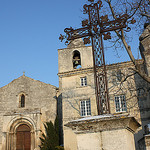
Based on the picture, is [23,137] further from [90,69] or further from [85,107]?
[90,69]

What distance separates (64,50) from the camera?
73.0ft

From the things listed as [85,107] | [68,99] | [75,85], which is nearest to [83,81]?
[75,85]

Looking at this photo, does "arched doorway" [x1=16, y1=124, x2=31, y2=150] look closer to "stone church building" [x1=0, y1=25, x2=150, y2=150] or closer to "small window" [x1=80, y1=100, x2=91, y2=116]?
"stone church building" [x1=0, y1=25, x2=150, y2=150]

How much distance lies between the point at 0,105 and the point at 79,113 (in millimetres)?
9733

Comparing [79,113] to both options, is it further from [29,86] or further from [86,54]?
[29,86]

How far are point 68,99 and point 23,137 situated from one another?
6.85 m

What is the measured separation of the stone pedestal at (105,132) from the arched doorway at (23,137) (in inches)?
771

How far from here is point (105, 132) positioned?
14.8 ft

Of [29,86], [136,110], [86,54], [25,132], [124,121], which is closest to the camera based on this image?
[124,121]

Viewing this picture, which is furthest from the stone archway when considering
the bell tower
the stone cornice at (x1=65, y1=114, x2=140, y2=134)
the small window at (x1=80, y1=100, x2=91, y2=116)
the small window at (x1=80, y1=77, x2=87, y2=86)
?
the stone cornice at (x1=65, y1=114, x2=140, y2=134)

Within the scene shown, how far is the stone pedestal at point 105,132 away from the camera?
4359mm

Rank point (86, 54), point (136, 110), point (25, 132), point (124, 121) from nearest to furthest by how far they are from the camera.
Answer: point (124, 121), point (136, 110), point (86, 54), point (25, 132)

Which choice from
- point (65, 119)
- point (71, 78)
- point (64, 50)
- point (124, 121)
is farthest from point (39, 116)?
point (124, 121)

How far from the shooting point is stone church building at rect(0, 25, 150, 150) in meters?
18.7
